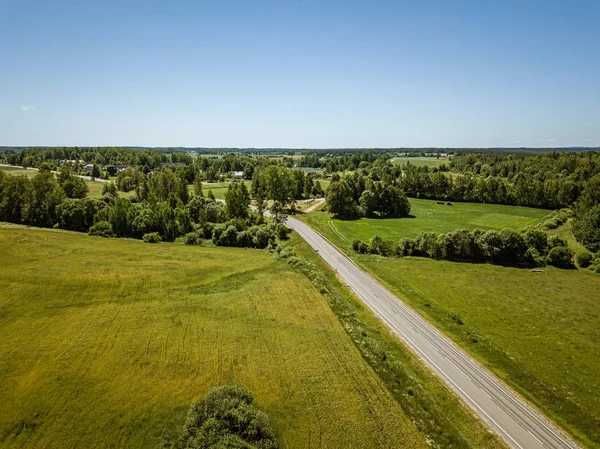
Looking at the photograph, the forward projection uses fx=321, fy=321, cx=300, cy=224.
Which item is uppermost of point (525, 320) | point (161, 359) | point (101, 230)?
point (101, 230)

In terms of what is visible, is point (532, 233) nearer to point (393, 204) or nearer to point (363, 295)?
point (363, 295)

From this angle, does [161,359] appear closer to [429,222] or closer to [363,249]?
[363,249]

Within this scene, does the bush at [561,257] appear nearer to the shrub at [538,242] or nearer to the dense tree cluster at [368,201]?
the shrub at [538,242]

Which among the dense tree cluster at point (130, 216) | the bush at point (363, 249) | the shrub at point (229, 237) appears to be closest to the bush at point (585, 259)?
the bush at point (363, 249)

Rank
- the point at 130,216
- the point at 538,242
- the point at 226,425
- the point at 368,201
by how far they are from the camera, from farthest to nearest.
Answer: the point at 368,201
the point at 130,216
the point at 538,242
the point at 226,425

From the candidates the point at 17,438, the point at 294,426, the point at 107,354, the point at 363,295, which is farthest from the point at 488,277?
the point at 17,438

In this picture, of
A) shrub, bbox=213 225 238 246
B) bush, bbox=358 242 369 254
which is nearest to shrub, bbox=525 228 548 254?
bush, bbox=358 242 369 254

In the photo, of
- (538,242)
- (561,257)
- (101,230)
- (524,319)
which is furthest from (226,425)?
(538,242)
